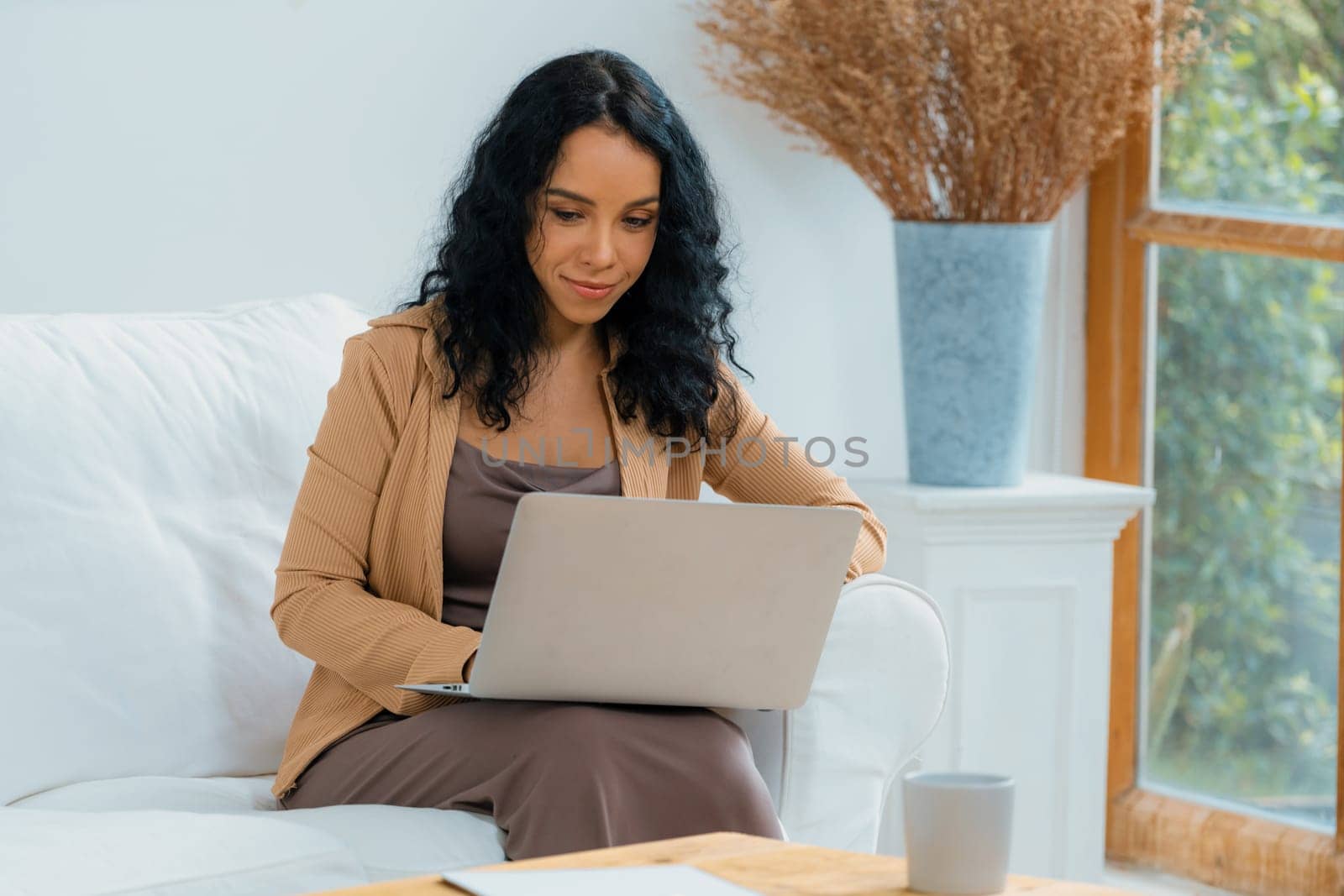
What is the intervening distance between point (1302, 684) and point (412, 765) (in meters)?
1.77

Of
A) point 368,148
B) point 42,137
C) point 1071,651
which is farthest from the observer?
point 1071,651

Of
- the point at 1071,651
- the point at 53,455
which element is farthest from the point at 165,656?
the point at 1071,651

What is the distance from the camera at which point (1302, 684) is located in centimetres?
292

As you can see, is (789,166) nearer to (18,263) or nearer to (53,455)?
(18,263)

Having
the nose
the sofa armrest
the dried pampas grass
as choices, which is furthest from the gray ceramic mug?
the dried pampas grass

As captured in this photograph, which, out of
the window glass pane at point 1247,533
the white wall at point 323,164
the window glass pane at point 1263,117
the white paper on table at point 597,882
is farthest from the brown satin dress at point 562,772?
the window glass pane at point 1263,117

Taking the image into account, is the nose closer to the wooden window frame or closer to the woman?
the woman

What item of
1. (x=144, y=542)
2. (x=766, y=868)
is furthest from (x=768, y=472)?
(x=766, y=868)

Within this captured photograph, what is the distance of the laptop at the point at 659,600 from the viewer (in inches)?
59.2

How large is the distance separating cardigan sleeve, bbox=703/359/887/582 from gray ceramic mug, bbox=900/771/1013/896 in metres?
0.98

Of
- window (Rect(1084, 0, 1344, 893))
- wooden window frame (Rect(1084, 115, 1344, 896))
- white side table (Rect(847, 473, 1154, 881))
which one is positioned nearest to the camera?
white side table (Rect(847, 473, 1154, 881))

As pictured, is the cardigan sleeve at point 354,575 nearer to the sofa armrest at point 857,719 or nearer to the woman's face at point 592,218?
the woman's face at point 592,218

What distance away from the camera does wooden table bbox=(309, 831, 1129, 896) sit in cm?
116

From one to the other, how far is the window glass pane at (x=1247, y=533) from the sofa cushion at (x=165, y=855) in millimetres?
1899
